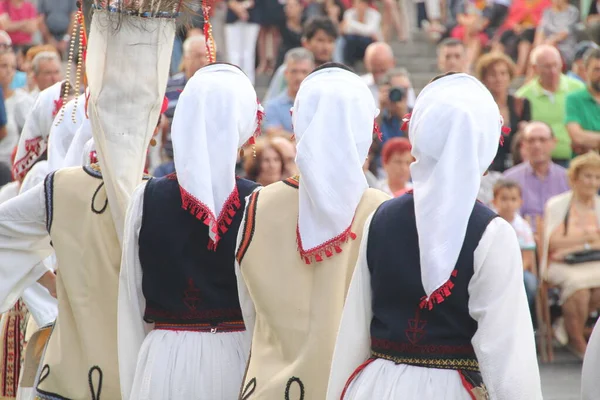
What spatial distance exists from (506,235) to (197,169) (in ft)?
4.41

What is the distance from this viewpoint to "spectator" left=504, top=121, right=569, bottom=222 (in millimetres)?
10344

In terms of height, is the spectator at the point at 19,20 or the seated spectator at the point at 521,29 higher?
the spectator at the point at 19,20

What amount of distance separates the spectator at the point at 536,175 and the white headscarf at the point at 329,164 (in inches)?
234

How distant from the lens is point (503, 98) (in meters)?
11.0

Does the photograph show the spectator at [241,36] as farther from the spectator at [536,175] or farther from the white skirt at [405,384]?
the white skirt at [405,384]

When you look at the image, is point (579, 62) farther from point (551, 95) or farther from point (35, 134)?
point (35, 134)

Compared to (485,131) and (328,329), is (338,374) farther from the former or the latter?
(485,131)

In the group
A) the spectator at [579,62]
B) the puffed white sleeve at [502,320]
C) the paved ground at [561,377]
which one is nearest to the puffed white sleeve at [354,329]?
the puffed white sleeve at [502,320]

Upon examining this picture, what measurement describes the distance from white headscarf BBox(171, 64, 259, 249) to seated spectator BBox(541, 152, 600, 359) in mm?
5371

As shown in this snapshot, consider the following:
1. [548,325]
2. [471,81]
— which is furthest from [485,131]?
[548,325]

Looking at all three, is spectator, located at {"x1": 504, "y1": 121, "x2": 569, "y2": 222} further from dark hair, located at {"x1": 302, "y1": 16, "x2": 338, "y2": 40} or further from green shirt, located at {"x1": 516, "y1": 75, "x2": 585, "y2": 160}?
dark hair, located at {"x1": 302, "y1": 16, "x2": 338, "y2": 40}

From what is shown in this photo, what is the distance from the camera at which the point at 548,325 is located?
31.5 feet

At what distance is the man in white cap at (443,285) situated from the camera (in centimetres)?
395

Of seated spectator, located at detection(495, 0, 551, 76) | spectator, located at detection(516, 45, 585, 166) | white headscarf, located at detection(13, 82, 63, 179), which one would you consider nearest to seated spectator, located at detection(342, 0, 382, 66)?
seated spectator, located at detection(495, 0, 551, 76)
